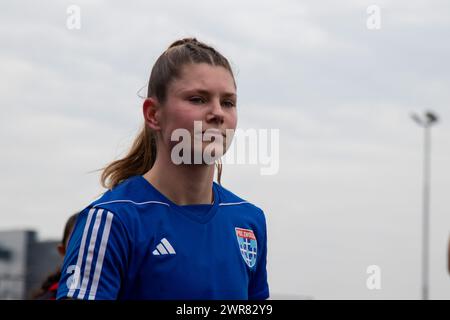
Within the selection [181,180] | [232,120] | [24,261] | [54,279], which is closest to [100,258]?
[181,180]

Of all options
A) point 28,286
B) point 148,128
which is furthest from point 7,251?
point 148,128

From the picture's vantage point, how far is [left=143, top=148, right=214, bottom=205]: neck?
3139 millimetres

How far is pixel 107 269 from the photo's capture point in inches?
115

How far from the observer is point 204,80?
121 inches

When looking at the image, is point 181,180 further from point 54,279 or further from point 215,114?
point 54,279

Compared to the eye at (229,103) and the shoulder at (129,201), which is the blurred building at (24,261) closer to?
the shoulder at (129,201)

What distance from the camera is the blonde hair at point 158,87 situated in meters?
3.16

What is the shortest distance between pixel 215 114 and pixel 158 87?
322 mm

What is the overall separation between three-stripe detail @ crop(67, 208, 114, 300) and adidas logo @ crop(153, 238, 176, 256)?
0.58 feet

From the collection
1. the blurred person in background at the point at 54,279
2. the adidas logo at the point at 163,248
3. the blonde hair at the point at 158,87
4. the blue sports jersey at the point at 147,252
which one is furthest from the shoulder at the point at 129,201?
the blurred person in background at the point at 54,279

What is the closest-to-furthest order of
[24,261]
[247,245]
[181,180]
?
[181,180]
[247,245]
[24,261]

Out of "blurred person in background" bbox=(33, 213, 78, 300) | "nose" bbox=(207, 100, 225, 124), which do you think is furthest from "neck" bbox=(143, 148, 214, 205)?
"blurred person in background" bbox=(33, 213, 78, 300)

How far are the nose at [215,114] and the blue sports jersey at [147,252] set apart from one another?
36 cm

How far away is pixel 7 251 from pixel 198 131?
27.5m
